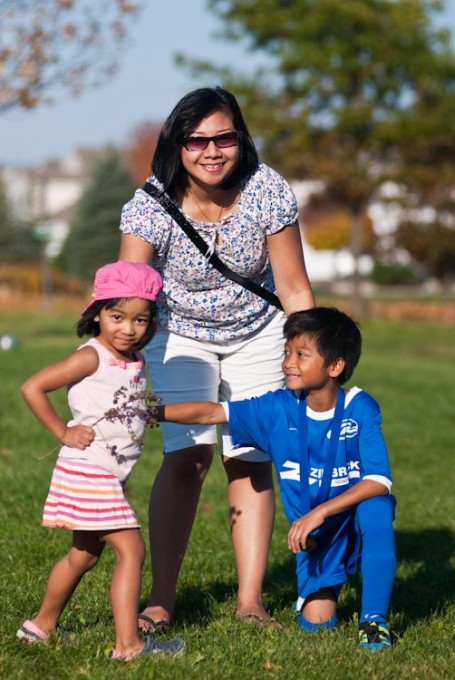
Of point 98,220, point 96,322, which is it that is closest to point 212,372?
point 96,322

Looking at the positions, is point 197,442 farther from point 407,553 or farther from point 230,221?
point 407,553

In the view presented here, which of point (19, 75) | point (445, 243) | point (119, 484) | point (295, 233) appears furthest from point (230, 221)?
point (445, 243)

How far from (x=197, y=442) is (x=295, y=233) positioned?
0.98 m

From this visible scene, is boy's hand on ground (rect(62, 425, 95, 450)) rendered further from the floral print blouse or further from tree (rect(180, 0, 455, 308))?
tree (rect(180, 0, 455, 308))

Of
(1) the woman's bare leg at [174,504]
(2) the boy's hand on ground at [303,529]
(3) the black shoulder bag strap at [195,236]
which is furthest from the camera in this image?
(1) the woman's bare leg at [174,504]

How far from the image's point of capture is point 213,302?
5180 mm

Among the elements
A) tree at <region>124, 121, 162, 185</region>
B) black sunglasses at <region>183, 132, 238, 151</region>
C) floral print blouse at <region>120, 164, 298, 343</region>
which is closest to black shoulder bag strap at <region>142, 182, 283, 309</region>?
floral print blouse at <region>120, 164, 298, 343</region>

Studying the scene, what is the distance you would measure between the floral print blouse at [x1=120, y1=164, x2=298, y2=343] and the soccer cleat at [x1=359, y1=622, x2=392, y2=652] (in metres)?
1.37

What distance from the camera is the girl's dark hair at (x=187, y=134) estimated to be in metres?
4.97

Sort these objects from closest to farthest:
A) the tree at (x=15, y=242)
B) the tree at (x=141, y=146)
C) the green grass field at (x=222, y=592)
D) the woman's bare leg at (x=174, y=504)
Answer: the green grass field at (x=222, y=592) → the woman's bare leg at (x=174, y=504) → the tree at (x=15, y=242) → the tree at (x=141, y=146)

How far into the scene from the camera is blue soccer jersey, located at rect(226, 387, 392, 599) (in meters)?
4.82

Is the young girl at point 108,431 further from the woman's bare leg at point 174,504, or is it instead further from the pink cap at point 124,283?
the woman's bare leg at point 174,504

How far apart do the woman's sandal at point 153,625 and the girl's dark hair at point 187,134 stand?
5.75ft

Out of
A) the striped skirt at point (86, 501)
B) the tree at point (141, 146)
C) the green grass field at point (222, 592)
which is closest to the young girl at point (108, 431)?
the striped skirt at point (86, 501)
